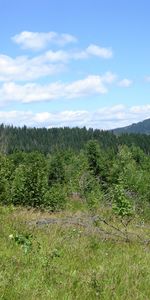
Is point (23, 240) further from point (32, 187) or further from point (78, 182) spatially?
point (78, 182)

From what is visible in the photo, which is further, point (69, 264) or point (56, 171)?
point (56, 171)

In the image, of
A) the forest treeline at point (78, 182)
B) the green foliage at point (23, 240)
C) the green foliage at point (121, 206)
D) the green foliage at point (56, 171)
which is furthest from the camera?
the green foliage at point (56, 171)

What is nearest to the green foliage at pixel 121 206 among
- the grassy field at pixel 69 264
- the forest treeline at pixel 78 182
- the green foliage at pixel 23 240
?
the forest treeline at pixel 78 182

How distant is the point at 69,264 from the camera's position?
6.82 m

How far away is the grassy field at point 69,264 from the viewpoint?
5430 millimetres

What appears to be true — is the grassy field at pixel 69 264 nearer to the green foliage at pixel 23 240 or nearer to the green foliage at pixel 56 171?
the green foliage at pixel 23 240

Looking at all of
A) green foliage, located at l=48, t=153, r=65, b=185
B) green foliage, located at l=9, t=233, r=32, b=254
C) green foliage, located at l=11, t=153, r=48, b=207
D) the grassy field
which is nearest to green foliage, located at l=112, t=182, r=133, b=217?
the grassy field

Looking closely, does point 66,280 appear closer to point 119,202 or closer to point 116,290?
point 116,290

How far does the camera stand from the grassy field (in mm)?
5430

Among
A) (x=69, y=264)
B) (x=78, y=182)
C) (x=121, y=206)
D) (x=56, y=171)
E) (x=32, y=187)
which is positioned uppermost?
(x=121, y=206)

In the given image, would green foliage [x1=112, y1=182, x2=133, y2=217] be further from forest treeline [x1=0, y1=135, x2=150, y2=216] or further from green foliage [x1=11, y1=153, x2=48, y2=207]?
green foliage [x1=11, y1=153, x2=48, y2=207]

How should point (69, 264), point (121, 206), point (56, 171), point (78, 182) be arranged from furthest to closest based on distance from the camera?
1. point (56, 171)
2. point (78, 182)
3. point (121, 206)
4. point (69, 264)

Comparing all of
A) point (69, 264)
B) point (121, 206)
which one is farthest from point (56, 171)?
point (69, 264)

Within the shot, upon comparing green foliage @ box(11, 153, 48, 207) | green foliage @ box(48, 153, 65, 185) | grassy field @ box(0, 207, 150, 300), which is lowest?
green foliage @ box(48, 153, 65, 185)
